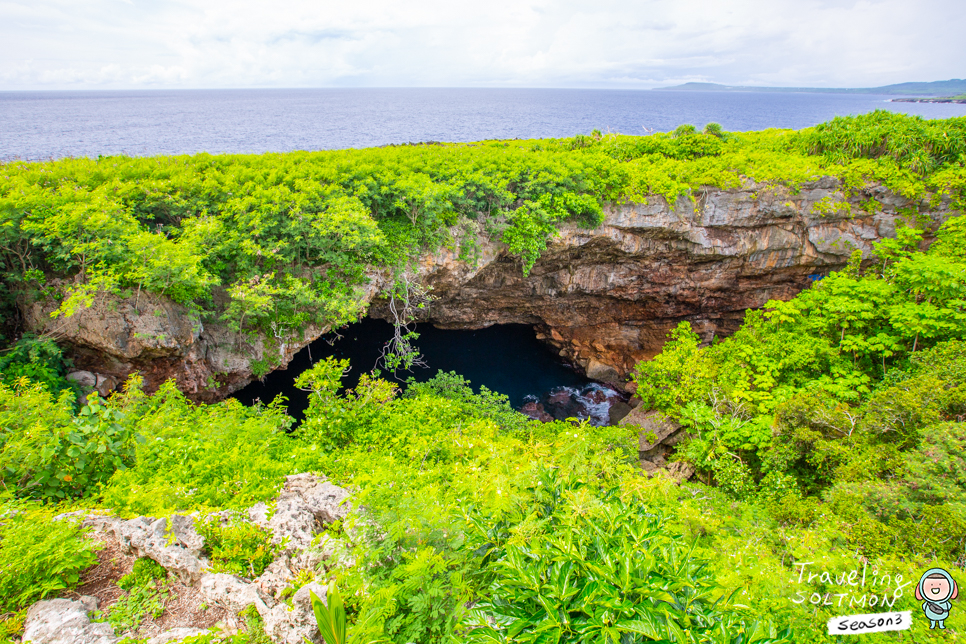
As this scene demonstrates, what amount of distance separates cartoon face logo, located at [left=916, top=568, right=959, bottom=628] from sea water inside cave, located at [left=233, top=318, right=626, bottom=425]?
13384 mm

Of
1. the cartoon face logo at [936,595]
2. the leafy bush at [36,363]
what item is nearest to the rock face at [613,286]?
the leafy bush at [36,363]

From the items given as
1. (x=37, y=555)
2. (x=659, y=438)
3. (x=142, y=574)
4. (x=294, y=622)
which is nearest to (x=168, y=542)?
(x=142, y=574)

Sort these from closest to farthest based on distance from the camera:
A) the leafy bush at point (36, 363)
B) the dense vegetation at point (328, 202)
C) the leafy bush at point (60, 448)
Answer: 1. the leafy bush at point (60, 448)
2. the leafy bush at point (36, 363)
3. the dense vegetation at point (328, 202)

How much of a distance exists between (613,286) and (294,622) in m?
16.6

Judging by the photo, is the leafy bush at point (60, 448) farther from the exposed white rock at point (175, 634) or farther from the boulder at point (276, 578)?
the exposed white rock at point (175, 634)

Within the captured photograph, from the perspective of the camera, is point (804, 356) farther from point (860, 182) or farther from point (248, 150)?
point (248, 150)

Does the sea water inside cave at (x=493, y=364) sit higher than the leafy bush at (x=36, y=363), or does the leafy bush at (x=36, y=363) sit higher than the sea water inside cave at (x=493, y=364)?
the leafy bush at (x=36, y=363)

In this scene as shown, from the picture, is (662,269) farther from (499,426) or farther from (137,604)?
(137,604)

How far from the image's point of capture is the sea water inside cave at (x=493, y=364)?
1839cm

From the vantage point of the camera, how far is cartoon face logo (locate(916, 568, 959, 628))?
3.88 metres

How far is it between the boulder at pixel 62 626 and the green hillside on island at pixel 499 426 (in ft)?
0.42

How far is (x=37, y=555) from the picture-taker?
3.72m

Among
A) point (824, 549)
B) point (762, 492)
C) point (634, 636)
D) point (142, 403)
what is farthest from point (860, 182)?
point (142, 403)

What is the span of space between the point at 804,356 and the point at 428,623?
495 inches
